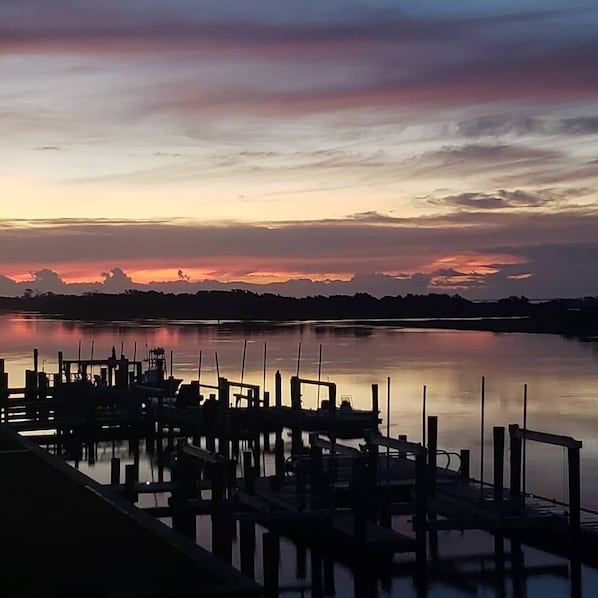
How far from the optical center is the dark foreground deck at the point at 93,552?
10.3m

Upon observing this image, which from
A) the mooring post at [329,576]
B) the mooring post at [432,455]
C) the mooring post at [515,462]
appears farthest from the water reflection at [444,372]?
the mooring post at [329,576]

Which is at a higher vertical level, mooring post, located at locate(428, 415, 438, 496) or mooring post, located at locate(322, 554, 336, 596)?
mooring post, located at locate(428, 415, 438, 496)

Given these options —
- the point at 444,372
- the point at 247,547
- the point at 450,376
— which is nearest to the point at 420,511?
the point at 247,547

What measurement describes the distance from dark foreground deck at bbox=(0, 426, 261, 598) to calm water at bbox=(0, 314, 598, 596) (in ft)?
13.4

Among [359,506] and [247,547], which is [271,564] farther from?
[359,506]

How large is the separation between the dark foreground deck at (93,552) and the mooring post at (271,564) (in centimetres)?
192

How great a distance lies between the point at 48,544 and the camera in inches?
469

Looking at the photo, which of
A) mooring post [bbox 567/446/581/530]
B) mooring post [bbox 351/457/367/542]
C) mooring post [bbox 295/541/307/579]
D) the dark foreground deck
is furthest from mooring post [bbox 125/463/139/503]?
mooring post [bbox 567/446/581/530]

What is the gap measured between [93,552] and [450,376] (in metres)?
43.0

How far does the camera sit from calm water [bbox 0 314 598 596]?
24.0 meters

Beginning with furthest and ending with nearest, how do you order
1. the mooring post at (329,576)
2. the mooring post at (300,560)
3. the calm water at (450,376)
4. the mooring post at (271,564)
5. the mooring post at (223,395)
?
1. the mooring post at (223,395)
2. the calm water at (450,376)
3. the mooring post at (300,560)
4. the mooring post at (329,576)
5. the mooring post at (271,564)

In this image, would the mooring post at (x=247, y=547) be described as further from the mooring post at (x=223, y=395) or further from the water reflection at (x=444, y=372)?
the mooring post at (x=223, y=395)

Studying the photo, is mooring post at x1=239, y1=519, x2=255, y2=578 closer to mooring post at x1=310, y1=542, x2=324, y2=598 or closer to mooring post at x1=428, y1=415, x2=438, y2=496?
mooring post at x1=310, y1=542, x2=324, y2=598

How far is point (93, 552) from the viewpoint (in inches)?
455
